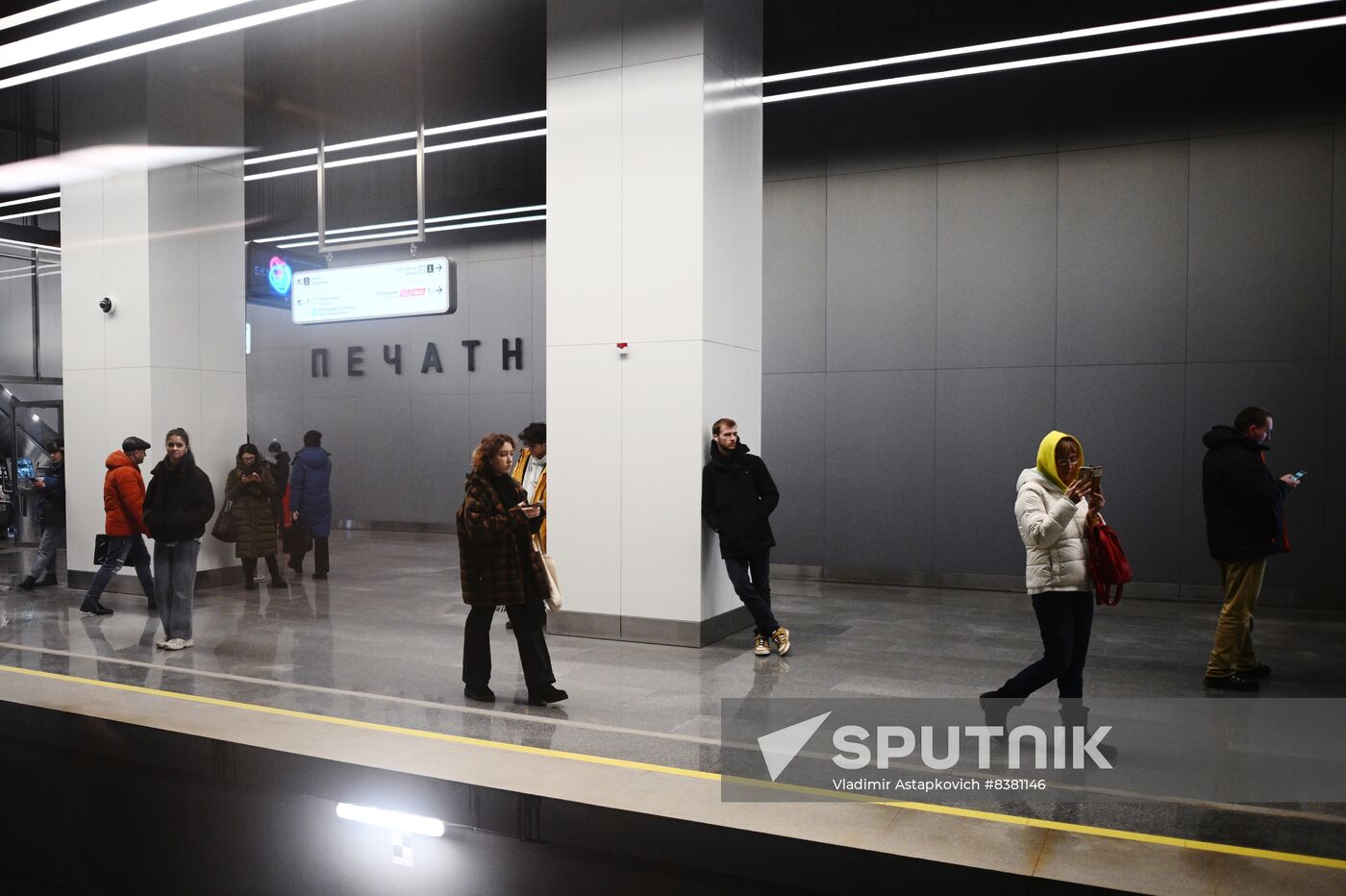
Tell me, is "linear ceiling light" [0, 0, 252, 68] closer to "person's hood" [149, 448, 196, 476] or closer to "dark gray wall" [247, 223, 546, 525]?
"person's hood" [149, 448, 196, 476]

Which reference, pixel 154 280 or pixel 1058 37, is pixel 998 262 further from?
pixel 154 280

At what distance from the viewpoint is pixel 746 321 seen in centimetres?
846

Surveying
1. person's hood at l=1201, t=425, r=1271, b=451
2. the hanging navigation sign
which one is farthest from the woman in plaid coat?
the hanging navigation sign

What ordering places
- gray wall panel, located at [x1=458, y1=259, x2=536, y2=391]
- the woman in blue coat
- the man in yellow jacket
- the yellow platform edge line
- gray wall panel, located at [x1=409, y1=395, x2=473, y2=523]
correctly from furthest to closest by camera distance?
1. gray wall panel, located at [x1=409, y1=395, x2=473, y2=523]
2. gray wall panel, located at [x1=458, y1=259, x2=536, y2=391]
3. the woman in blue coat
4. the man in yellow jacket
5. the yellow platform edge line

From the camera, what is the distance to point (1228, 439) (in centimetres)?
642

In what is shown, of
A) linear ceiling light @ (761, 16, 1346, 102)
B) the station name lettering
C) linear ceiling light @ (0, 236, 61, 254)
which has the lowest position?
the station name lettering

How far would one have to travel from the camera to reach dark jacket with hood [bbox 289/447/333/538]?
37.4 ft

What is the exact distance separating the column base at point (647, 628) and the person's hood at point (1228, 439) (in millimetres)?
3908

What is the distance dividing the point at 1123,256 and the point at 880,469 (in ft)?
11.4

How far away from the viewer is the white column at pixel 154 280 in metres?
10.1

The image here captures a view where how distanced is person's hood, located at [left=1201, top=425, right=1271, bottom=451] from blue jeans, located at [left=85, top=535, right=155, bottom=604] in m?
9.12

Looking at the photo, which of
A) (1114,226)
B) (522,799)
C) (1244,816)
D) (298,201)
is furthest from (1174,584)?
(298,201)

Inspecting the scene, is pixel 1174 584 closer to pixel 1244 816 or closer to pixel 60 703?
pixel 1244 816

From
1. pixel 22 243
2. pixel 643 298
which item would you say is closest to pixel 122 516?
pixel 643 298
